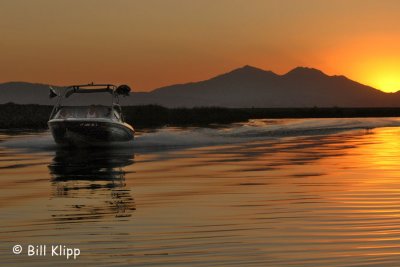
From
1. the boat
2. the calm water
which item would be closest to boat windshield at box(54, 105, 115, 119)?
the boat

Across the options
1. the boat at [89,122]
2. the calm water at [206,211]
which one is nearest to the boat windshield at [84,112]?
the boat at [89,122]

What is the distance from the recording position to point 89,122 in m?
40.2

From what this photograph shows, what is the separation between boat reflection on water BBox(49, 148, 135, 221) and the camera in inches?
638

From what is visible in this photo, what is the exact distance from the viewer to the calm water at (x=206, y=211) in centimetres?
1146

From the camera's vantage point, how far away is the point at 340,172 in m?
25.7

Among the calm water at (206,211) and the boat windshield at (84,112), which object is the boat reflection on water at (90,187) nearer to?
the calm water at (206,211)

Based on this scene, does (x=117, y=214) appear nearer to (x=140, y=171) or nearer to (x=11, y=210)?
(x=11, y=210)

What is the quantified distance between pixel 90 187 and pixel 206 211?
257 inches

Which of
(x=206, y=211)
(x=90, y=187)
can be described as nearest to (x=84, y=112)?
(x=90, y=187)

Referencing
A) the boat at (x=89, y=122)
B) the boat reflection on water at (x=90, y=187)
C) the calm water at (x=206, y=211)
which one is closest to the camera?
the calm water at (x=206, y=211)

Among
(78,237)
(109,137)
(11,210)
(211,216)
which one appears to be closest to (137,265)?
(78,237)

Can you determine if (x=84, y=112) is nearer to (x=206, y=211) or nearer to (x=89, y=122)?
(x=89, y=122)

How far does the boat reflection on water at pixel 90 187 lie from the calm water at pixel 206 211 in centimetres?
4

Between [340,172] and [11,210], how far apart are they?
1273 centimetres
